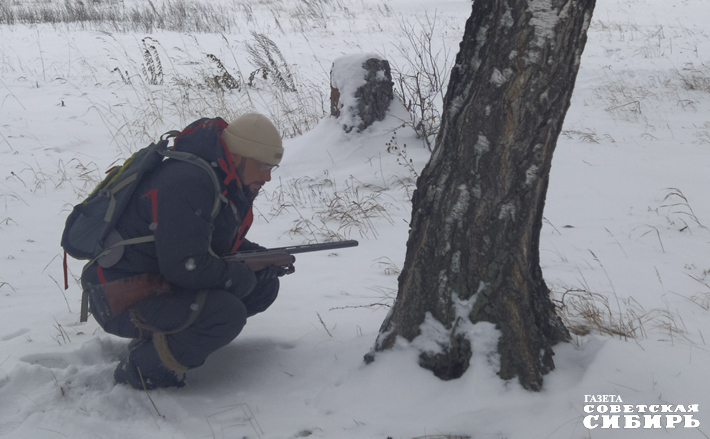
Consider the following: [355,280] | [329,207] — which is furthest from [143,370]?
[329,207]

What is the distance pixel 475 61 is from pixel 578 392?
1.21 metres

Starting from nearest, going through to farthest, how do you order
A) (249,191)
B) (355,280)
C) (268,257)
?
1. (249,191)
2. (268,257)
3. (355,280)

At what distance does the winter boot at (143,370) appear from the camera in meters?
2.10

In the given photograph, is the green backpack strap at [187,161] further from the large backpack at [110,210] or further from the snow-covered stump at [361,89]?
the snow-covered stump at [361,89]

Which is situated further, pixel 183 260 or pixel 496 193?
pixel 183 260

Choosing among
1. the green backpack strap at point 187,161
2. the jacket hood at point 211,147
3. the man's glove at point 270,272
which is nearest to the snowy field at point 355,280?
the man's glove at point 270,272

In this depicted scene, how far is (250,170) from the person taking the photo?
2178 millimetres

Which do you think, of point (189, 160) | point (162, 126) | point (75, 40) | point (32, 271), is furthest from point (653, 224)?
point (75, 40)

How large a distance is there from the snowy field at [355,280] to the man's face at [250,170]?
81 cm

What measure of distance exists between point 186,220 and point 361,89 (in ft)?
11.5

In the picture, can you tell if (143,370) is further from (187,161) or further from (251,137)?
(251,137)

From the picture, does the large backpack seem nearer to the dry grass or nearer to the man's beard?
the man's beard

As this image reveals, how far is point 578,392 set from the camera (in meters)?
1.79

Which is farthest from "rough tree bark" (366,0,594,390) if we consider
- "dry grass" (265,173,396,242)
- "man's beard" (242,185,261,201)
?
"dry grass" (265,173,396,242)
